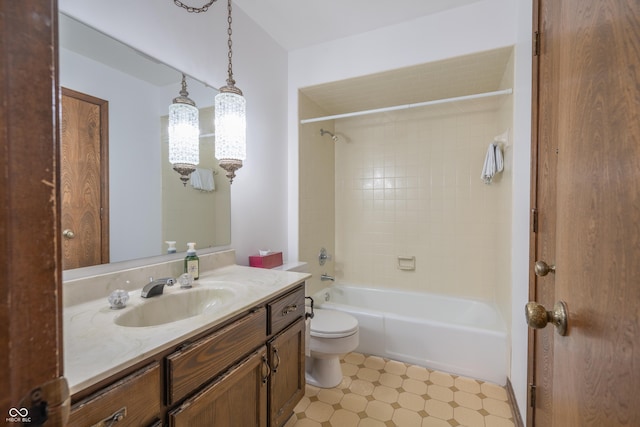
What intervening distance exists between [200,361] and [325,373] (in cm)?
122

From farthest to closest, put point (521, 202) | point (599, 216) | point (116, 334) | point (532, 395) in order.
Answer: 1. point (521, 202)
2. point (532, 395)
3. point (116, 334)
4. point (599, 216)

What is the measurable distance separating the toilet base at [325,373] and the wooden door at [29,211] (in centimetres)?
180

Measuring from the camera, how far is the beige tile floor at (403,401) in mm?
1555

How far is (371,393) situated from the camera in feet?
5.86

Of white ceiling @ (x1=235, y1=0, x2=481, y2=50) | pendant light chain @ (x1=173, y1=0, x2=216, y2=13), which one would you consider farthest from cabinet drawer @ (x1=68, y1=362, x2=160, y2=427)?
white ceiling @ (x1=235, y1=0, x2=481, y2=50)

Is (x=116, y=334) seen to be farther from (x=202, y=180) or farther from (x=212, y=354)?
(x=202, y=180)

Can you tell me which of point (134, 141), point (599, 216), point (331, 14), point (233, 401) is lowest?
point (233, 401)

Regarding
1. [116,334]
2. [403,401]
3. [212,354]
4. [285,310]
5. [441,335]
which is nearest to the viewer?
[116,334]

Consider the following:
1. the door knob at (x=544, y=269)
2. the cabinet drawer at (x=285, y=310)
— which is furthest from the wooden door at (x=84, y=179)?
the door knob at (x=544, y=269)

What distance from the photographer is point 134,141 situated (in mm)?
1251

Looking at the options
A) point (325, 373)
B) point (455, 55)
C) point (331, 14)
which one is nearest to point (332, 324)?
point (325, 373)

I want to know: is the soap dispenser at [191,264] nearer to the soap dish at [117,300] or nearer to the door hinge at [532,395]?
the soap dish at [117,300]

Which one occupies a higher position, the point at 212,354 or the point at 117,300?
the point at 117,300

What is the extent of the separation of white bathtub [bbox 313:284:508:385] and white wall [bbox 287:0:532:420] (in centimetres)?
17
